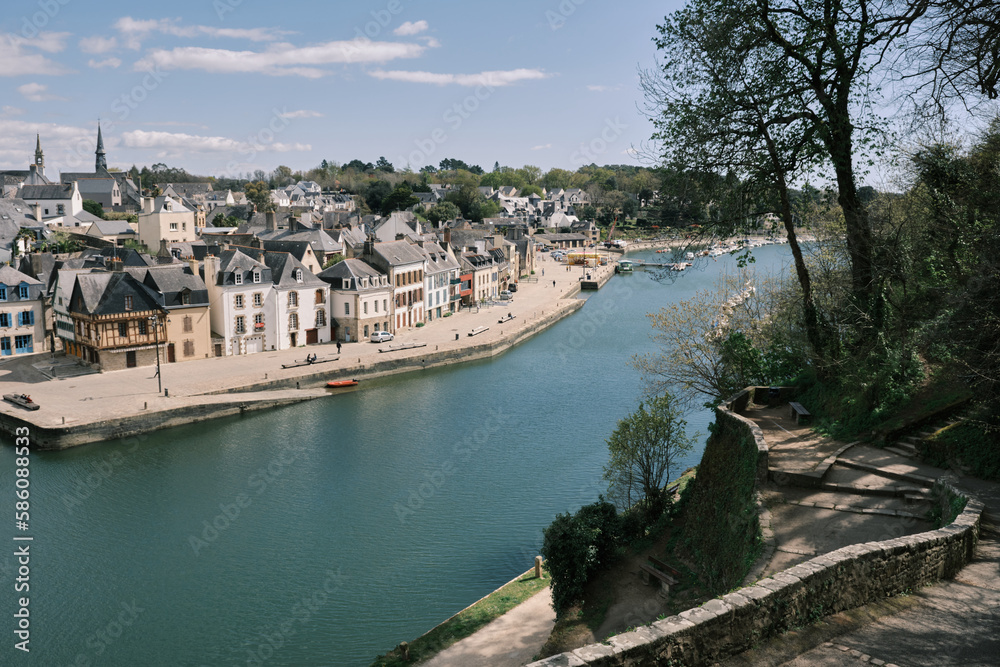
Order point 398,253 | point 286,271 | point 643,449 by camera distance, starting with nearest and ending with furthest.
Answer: point 643,449 → point 286,271 → point 398,253

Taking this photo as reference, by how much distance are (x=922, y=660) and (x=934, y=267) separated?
9.97 meters

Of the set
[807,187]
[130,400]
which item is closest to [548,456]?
[807,187]

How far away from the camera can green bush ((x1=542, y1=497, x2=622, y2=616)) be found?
15547 mm

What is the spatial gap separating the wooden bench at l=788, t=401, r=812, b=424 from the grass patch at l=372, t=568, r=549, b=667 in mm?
6809

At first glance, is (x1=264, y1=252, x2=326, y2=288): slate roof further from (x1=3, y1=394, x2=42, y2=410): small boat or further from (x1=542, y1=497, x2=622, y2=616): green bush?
(x1=542, y1=497, x2=622, y2=616): green bush

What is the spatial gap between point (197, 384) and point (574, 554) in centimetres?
2380

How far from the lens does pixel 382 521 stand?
73.3ft

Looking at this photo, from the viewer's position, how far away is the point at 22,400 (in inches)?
1209

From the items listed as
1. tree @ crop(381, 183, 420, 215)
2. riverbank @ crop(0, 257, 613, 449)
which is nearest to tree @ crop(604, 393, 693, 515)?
riverbank @ crop(0, 257, 613, 449)

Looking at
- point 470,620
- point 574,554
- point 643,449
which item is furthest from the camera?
point 643,449

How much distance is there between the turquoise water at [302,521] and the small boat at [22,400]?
250cm

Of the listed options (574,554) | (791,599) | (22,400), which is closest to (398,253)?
(22,400)

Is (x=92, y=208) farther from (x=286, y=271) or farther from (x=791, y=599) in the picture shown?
(x=791, y=599)

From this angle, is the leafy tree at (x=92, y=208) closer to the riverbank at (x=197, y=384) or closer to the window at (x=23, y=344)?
the window at (x=23, y=344)
